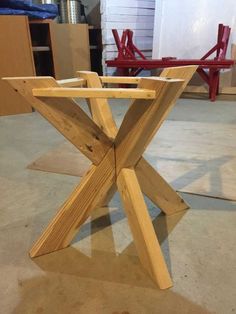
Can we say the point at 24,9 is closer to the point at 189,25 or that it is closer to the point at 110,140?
the point at 189,25

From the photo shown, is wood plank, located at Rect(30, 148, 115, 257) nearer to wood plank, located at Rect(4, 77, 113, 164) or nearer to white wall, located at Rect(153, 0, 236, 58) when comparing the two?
wood plank, located at Rect(4, 77, 113, 164)

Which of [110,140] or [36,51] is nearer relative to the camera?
[110,140]

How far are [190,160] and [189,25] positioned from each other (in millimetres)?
2410

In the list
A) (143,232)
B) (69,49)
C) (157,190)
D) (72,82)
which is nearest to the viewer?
(143,232)

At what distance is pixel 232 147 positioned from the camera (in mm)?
1970

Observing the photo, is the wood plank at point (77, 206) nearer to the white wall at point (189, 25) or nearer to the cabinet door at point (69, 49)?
the cabinet door at point (69, 49)

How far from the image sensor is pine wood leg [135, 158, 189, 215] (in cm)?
111

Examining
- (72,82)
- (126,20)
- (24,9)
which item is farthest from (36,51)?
(72,82)

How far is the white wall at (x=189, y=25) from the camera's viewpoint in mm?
3371

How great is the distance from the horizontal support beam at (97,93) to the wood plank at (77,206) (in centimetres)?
24

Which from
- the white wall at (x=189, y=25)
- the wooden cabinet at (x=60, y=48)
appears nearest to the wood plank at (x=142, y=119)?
the wooden cabinet at (x=60, y=48)

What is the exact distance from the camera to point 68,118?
86cm

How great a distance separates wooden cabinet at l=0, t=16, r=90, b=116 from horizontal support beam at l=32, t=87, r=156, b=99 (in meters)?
2.32

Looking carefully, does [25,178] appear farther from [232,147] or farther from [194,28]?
[194,28]
